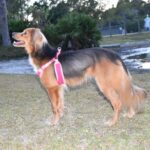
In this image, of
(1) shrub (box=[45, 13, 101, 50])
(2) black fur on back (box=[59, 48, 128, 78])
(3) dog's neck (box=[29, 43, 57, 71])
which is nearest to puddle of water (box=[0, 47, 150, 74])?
(1) shrub (box=[45, 13, 101, 50])

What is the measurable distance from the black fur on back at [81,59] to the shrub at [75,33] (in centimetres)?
1717

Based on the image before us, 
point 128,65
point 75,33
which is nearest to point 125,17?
point 75,33

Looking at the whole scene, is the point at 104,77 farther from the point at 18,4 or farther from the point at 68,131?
the point at 18,4

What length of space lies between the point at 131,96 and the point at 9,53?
1852 centimetres

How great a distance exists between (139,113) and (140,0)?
66194 mm

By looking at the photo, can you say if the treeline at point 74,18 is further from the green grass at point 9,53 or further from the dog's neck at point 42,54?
the dog's neck at point 42,54

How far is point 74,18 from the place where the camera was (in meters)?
24.6

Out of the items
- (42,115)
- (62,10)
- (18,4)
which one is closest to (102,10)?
(62,10)

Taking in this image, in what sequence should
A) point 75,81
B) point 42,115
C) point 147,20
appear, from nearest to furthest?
point 75,81, point 42,115, point 147,20

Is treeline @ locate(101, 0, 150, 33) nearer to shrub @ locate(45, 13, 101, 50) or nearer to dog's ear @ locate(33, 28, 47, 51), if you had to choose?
shrub @ locate(45, 13, 101, 50)

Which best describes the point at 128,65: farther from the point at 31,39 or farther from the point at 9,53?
the point at 9,53

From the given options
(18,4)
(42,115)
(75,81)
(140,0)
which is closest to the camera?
(75,81)

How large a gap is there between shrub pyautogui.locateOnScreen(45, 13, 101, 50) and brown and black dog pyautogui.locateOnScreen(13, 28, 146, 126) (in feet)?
56.1

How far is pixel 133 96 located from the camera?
20.8 ft
